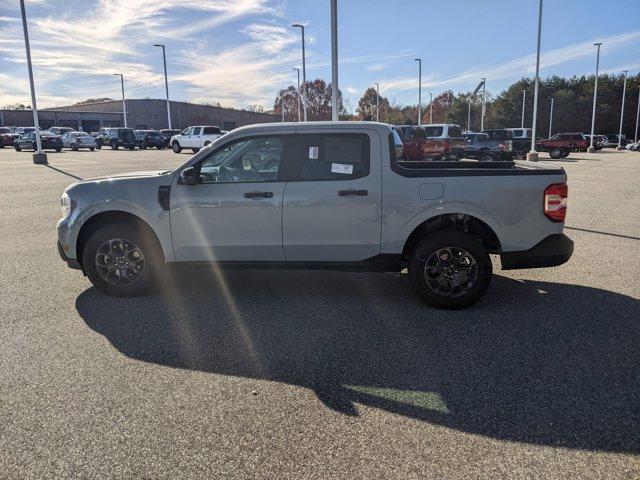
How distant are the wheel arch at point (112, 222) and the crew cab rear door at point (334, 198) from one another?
139 centimetres

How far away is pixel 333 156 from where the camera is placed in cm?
520

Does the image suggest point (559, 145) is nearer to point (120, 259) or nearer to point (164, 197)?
point (164, 197)

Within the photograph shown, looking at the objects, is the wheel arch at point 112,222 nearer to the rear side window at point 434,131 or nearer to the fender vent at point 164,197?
the fender vent at point 164,197

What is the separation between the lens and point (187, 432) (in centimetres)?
311

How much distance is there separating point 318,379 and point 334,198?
6.35 feet

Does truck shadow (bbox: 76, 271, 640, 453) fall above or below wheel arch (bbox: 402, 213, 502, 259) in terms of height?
below

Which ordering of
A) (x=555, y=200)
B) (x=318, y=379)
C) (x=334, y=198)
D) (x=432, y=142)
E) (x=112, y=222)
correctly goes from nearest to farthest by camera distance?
(x=318, y=379)
(x=555, y=200)
(x=334, y=198)
(x=112, y=222)
(x=432, y=142)

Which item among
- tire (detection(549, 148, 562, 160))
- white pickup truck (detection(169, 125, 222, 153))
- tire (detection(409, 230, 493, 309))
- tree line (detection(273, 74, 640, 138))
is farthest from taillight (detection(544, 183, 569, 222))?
tree line (detection(273, 74, 640, 138))

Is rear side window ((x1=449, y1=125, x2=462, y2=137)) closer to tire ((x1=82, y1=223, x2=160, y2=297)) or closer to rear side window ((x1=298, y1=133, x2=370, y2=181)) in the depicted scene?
rear side window ((x1=298, y1=133, x2=370, y2=181))

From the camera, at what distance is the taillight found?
4965 mm

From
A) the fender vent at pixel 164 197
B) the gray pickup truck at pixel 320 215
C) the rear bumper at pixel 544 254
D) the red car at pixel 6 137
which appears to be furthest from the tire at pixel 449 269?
the red car at pixel 6 137

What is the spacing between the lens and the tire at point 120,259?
5391 mm

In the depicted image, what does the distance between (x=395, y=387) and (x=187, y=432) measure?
1421 mm

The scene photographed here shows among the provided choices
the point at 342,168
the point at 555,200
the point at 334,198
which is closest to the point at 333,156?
Answer: the point at 342,168
